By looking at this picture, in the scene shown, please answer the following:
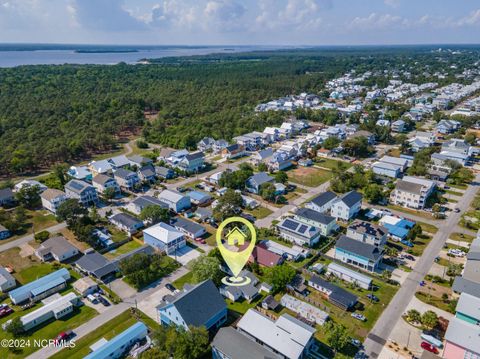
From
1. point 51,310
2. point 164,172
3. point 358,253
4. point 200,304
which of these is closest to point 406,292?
point 358,253

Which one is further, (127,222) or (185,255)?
(127,222)

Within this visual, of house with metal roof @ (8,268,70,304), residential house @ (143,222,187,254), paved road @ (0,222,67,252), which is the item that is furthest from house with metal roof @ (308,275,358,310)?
paved road @ (0,222,67,252)

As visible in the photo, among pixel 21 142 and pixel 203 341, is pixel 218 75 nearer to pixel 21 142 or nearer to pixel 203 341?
pixel 21 142

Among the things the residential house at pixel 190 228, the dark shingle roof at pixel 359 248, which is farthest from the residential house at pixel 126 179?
the dark shingle roof at pixel 359 248

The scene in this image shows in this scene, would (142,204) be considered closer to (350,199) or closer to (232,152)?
(232,152)

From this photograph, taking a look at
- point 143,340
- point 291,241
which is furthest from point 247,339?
point 291,241
